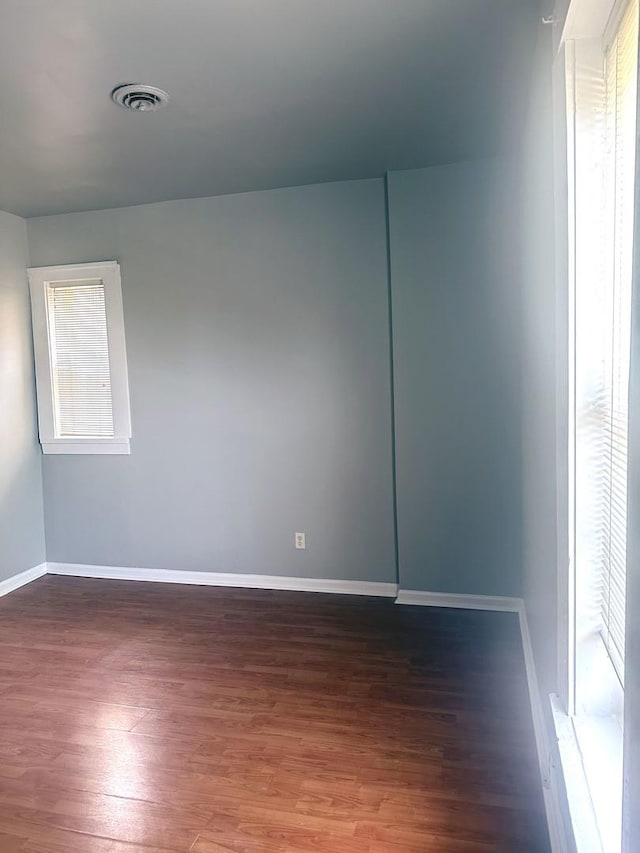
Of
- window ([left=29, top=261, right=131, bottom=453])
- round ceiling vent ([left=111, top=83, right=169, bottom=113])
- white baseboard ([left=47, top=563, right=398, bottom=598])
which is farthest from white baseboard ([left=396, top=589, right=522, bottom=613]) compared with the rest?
round ceiling vent ([left=111, top=83, right=169, bottom=113])

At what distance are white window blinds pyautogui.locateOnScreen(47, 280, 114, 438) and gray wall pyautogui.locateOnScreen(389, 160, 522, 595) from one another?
6.88 ft

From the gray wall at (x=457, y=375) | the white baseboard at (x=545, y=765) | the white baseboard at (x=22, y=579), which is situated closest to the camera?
the white baseboard at (x=545, y=765)

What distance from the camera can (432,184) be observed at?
3.42 meters

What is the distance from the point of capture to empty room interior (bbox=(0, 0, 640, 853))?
1.46 m

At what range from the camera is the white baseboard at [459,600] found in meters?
3.47

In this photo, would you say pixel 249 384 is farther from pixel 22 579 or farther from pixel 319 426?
pixel 22 579

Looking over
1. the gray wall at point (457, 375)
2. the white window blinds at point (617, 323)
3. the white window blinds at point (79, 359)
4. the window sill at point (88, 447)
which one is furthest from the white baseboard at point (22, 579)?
the white window blinds at point (617, 323)

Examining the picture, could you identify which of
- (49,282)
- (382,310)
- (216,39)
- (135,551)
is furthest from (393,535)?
(49,282)

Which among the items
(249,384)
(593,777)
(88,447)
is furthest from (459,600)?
(88,447)

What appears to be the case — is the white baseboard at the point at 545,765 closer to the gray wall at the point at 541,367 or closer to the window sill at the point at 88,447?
the gray wall at the point at 541,367

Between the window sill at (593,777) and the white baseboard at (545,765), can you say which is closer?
the window sill at (593,777)

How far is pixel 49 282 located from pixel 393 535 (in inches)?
118

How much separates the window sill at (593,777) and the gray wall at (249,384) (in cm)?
225

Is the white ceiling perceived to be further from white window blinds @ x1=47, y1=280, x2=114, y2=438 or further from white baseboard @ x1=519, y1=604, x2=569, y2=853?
white baseboard @ x1=519, y1=604, x2=569, y2=853
